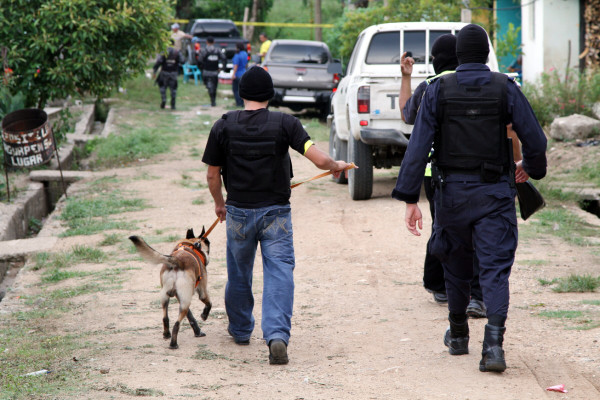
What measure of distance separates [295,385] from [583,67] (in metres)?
14.1

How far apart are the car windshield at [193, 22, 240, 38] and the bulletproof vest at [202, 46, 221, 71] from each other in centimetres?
847

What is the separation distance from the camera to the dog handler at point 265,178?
15.3ft

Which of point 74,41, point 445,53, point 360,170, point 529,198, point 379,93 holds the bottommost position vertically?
point 360,170

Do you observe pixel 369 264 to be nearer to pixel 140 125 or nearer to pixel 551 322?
pixel 551 322

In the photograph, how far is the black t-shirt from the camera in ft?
15.3

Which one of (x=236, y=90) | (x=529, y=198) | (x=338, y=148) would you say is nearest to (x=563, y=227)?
(x=338, y=148)

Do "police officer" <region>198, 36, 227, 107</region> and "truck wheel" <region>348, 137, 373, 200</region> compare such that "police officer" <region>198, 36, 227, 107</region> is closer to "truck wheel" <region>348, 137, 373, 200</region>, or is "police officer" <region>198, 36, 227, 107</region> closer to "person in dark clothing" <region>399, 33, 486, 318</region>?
"truck wheel" <region>348, 137, 373, 200</region>

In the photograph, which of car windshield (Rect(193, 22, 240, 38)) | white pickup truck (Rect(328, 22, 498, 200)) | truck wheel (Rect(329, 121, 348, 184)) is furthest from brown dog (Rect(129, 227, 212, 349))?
car windshield (Rect(193, 22, 240, 38))

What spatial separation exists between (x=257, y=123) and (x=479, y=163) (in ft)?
4.32

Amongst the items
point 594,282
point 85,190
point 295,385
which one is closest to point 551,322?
point 594,282

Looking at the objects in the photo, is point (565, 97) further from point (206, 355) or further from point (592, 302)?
point (206, 355)

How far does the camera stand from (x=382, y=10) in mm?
19109

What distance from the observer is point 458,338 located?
15.1 ft

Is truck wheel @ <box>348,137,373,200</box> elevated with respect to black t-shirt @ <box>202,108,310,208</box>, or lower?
lower
